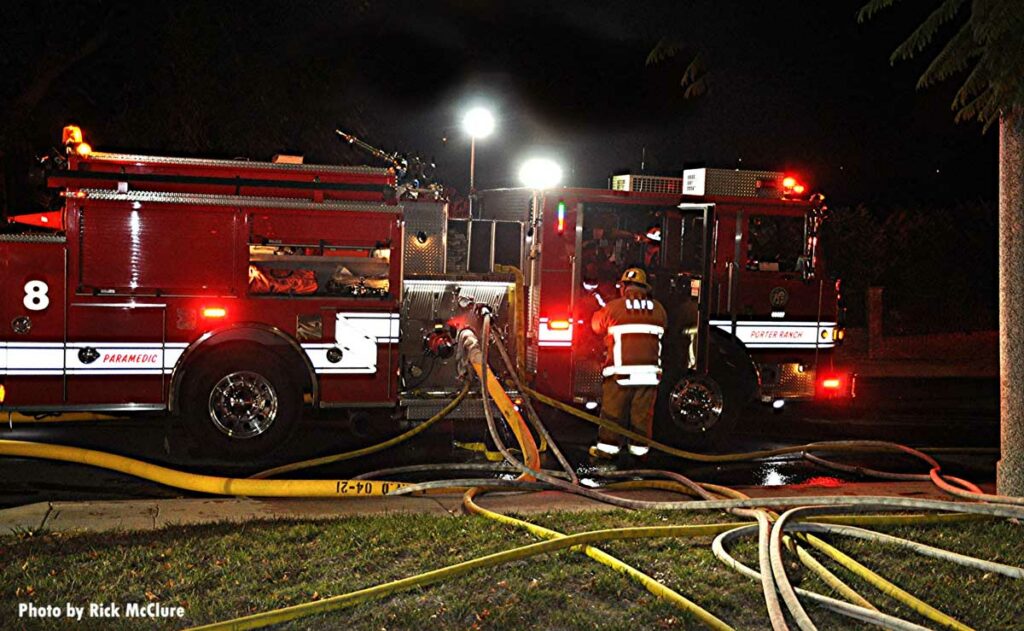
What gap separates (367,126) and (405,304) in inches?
414

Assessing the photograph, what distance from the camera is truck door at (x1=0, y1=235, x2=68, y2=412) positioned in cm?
866

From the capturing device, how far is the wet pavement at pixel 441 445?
8.37 metres

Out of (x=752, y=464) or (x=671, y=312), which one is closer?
(x=752, y=464)

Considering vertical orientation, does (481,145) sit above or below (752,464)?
above

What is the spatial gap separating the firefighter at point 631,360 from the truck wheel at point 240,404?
8.78ft

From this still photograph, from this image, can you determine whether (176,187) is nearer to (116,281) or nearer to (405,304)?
(116,281)

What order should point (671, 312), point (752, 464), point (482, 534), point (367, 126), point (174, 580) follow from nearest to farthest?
point (174, 580) < point (482, 534) < point (752, 464) < point (671, 312) < point (367, 126)

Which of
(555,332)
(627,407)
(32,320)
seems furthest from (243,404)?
(627,407)

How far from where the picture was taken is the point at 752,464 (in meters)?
9.90

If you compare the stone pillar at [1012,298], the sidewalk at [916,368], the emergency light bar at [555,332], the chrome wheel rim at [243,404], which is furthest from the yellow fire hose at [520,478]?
the sidewalk at [916,368]

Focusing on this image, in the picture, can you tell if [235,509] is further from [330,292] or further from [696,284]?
[696,284]

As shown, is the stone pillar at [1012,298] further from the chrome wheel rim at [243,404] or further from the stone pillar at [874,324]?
the stone pillar at [874,324]

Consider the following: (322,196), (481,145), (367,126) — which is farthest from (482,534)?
(481,145)

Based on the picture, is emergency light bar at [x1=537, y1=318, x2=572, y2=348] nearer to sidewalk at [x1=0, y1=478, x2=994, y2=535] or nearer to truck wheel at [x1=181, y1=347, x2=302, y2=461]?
truck wheel at [x1=181, y1=347, x2=302, y2=461]
